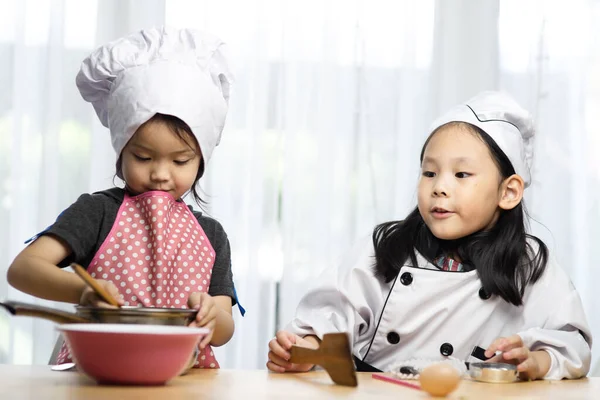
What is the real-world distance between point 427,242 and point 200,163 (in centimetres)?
42

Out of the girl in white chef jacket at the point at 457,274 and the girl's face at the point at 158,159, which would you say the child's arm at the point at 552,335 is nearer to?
the girl in white chef jacket at the point at 457,274

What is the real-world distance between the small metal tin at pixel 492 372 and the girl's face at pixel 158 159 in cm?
52

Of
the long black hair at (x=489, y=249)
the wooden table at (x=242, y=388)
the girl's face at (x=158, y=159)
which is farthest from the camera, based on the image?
the long black hair at (x=489, y=249)

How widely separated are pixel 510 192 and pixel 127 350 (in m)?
0.86

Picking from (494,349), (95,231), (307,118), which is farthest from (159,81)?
(307,118)

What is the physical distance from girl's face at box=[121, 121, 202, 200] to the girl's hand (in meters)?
0.52

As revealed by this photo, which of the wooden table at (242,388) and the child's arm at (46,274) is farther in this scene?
the child's arm at (46,274)

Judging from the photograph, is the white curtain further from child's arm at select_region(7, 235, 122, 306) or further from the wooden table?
the wooden table

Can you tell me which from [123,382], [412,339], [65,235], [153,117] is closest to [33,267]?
[65,235]

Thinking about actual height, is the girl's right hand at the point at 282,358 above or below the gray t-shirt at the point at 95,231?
below

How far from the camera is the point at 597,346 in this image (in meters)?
2.54

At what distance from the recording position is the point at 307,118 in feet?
8.16

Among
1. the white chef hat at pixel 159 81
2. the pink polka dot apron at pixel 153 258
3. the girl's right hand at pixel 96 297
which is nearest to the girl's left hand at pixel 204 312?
the girl's right hand at pixel 96 297

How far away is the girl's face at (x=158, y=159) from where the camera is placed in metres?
1.27
